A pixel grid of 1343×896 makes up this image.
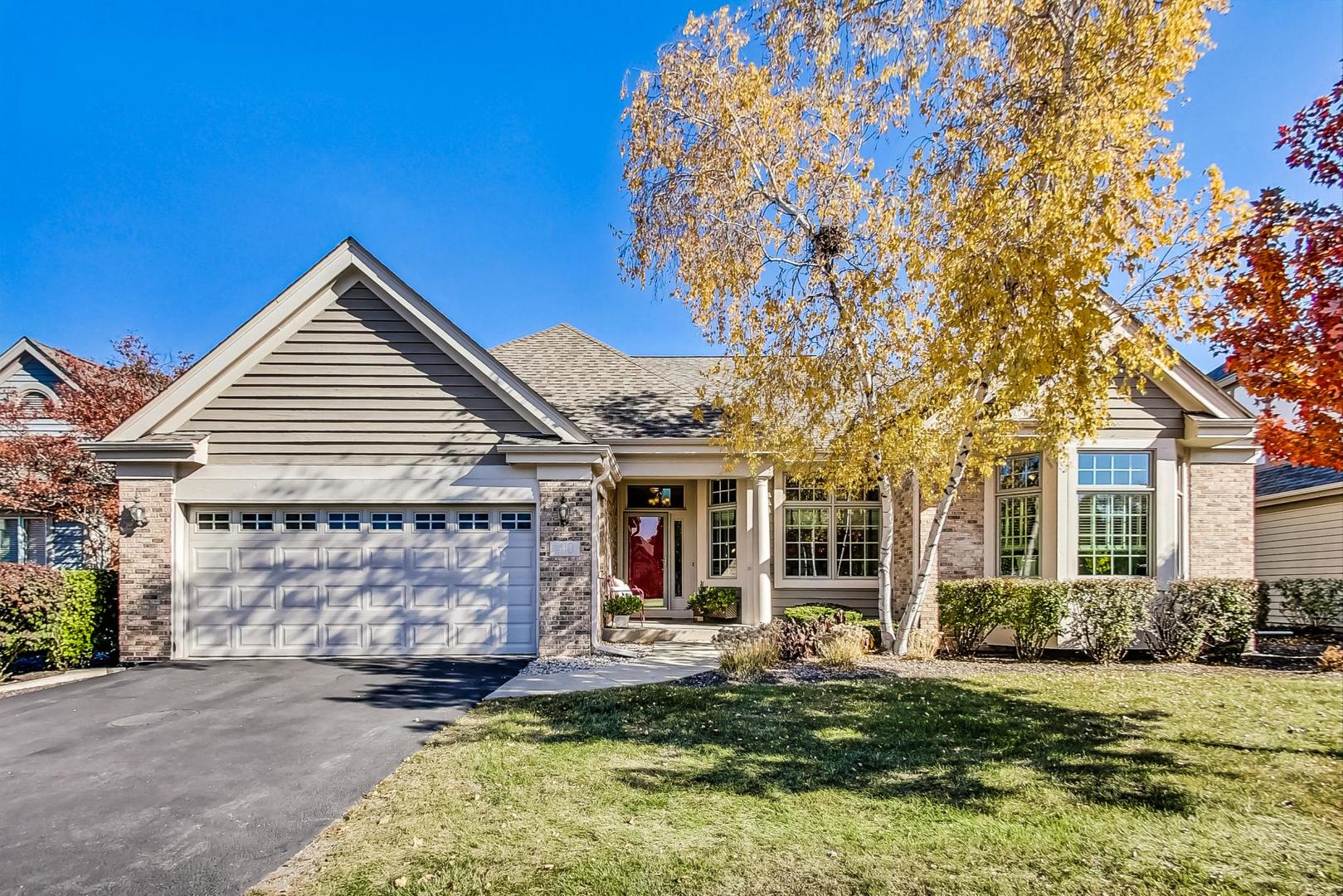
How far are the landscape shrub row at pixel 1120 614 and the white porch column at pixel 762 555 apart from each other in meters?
3.46

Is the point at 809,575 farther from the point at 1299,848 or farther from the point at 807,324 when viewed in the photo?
the point at 1299,848

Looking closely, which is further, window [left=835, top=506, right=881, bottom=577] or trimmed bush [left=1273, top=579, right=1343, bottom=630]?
window [left=835, top=506, right=881, bottom=577]

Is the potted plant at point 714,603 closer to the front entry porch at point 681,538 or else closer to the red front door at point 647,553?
the front entry porch at point 681,538

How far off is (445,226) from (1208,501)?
52.7ft

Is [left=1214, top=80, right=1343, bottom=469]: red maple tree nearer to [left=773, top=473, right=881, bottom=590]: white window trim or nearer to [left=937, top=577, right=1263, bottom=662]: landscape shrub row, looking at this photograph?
[left=937, top=577, right=1263, bottom=662]: landscape shrub row

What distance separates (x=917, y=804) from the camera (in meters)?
4.66

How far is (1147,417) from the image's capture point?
1130 cm

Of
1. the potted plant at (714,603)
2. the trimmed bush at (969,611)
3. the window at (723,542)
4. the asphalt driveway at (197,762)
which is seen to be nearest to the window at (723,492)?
the window at (723,542)

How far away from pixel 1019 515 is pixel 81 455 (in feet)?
60.4

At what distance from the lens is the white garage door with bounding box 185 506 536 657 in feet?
34.1

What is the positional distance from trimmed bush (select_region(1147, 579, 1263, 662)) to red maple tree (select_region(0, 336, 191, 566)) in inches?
751

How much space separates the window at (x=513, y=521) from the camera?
10.7 metres

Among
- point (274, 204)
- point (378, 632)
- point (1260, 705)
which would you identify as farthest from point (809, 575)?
point (274, 204)

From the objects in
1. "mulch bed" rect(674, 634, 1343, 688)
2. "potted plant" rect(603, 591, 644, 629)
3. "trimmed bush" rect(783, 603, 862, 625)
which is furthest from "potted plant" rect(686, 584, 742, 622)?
Result: "mulch bed" rect(674, 634, 1343, 688)
